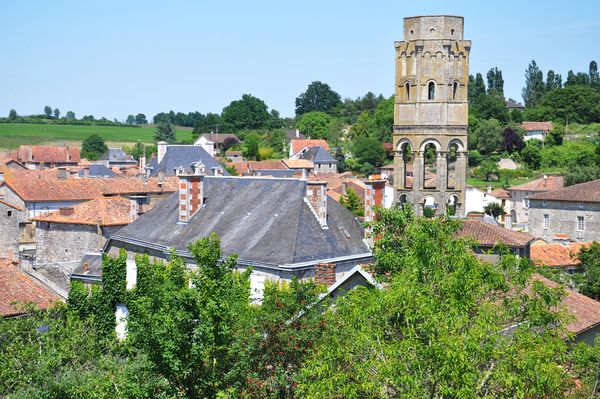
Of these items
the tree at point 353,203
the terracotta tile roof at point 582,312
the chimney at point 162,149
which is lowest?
the terracotta tile roof at point 582,312

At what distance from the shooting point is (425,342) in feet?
41.2

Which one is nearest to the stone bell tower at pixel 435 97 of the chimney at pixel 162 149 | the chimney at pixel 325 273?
the chimney at pixel 325 273

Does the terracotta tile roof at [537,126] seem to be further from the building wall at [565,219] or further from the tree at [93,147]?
the tree at [93,147]

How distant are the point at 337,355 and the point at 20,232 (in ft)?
121

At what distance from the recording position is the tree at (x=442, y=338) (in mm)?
11719

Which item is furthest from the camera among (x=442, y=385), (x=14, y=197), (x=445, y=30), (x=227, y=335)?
(x=14, y=197)

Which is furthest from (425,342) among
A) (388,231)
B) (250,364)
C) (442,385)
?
(388,231)

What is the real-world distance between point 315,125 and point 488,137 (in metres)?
44.4

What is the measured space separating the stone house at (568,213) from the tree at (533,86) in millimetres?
78804

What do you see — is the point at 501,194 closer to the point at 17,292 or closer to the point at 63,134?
the point at 17,292

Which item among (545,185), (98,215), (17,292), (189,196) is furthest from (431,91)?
(545,185)

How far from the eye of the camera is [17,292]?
22.3 meters

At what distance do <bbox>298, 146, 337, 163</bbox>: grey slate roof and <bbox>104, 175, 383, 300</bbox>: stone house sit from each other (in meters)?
63.3

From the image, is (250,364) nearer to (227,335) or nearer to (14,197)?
(227,335)
